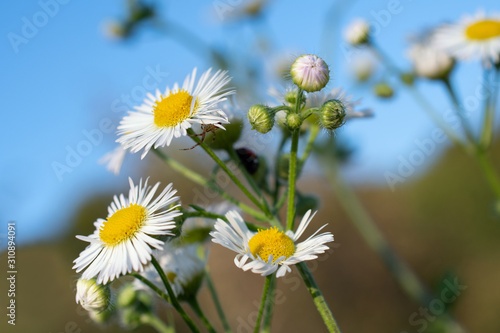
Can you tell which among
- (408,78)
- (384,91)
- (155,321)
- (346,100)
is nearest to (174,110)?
(346,100)

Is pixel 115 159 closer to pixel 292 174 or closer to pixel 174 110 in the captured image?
pixel 174 110

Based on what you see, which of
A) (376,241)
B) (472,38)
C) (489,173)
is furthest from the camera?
(376,241)

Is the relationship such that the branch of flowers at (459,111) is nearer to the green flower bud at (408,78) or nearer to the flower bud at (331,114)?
the green flower bud at (408,78)

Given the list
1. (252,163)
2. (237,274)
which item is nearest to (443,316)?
(252,163)

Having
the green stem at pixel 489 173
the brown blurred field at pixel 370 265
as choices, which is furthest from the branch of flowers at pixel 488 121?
the brown blurred field at pixel 370 265

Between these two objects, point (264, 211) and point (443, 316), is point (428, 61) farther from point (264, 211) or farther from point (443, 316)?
point (264, 211)

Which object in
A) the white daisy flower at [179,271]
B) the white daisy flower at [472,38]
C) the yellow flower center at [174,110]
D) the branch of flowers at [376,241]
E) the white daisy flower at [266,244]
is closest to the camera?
the white daisy flower at [266,244]
